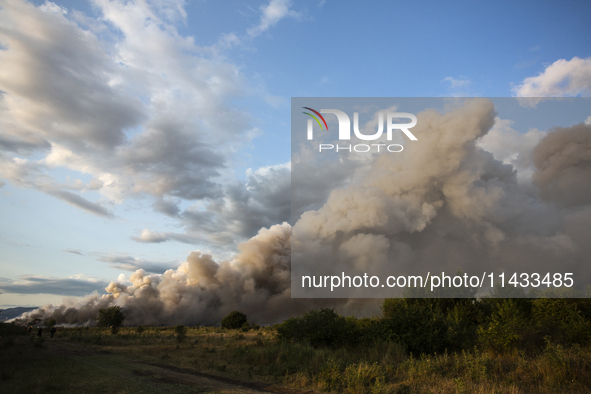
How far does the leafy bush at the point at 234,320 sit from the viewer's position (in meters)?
69.2

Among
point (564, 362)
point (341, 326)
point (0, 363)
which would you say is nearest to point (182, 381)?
point (0, 363)

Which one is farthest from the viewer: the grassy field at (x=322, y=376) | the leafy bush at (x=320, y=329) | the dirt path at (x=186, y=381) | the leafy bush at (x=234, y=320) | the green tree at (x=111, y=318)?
the leafy bush at (x=234, y=320)

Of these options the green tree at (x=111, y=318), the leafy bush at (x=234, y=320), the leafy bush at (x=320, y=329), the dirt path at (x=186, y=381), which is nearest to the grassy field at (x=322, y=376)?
the dirt path at (x=186, y=381)

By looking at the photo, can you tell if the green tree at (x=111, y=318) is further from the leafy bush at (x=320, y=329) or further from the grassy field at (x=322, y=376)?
the leafy bush at (x=320, y=329)

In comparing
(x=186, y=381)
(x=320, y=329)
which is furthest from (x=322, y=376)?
(x=320, y=329)

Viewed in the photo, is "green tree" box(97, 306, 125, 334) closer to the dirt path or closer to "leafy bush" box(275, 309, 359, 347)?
"leafy bush" box(275, 309, 359, 347)

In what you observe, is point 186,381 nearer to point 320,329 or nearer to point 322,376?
point 322,376

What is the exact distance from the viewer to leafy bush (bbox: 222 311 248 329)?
6925 cm

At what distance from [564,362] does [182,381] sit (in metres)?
14.4

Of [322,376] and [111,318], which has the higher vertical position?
[322,376]

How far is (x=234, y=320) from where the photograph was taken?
Result: 230 feet

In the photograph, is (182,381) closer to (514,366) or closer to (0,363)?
(0,363)

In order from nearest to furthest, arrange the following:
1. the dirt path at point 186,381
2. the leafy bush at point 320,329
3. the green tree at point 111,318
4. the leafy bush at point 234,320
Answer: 1. the dirt path at point 186,381
2. the leafy bush at point 320,329
3. the green tree at point 111,318
4. the leafy bush at point 234,320

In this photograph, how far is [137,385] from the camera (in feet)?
38.5
